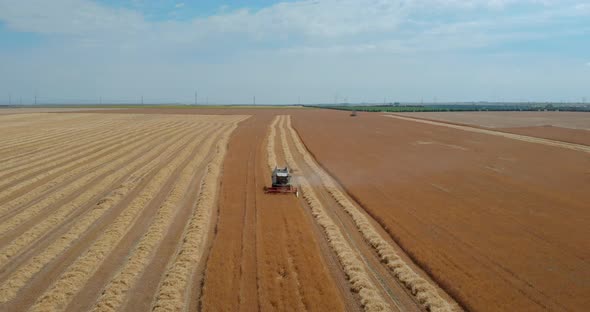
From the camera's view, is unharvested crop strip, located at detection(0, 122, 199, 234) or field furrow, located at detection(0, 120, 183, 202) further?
field furrow, located at detection(0, 120, 183, 202)

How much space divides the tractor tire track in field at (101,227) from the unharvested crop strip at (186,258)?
0.09 ft

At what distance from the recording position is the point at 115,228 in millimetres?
16438

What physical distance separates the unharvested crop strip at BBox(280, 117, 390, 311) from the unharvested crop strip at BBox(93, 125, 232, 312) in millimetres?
5645

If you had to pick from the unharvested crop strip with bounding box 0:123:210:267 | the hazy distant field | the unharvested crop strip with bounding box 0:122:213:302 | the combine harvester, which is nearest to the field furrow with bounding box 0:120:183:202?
the unharvested crop strip with bounding box 0:123:210:267

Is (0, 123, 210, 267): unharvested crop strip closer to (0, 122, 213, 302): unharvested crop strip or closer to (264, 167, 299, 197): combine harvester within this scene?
(0, 122, 213, 302): unharvested crop strip

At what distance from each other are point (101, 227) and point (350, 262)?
30.7 feet

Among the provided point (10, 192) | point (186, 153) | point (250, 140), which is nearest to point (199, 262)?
point (10, 192)

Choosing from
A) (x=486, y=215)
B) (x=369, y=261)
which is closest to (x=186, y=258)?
(x=369, y=261)

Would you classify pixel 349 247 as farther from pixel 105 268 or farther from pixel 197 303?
pixel 105 268

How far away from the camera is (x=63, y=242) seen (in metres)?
15.0

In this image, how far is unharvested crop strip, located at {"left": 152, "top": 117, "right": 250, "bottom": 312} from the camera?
35.9 feet

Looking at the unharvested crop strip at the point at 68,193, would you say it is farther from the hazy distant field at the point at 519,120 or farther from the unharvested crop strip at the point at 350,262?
the hazy distant field at the point at 519,120

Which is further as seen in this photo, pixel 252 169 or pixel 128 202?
pixel 252 169

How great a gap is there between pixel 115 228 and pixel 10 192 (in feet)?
31.4
